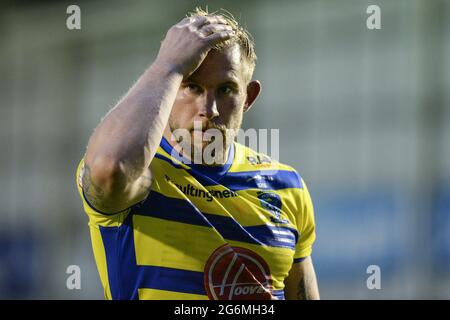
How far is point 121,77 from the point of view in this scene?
11.3 meters

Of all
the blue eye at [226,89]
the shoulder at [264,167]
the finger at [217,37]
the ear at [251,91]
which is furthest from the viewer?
the ear at [251,91]

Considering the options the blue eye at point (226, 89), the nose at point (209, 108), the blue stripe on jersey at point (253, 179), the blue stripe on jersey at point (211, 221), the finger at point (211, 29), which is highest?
the finger at point (211, 29)

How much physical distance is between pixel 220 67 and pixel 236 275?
814 mm

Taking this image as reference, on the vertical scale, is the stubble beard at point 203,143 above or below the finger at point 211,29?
below

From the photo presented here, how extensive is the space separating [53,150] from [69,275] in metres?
2.02

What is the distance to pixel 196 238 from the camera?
2.88 m

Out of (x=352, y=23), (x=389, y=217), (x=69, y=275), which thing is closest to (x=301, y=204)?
(x=389, y=217)

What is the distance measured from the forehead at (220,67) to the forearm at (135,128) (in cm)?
35

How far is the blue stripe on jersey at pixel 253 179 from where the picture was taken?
307 cm

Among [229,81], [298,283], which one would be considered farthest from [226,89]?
[298,283]

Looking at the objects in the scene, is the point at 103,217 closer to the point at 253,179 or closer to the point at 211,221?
the point at 211,221

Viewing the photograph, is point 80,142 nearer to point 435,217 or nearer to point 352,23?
point 352,23

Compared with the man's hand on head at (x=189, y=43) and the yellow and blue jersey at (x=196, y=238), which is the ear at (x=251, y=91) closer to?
the yellow and blue jersey at (x=196, y=238)

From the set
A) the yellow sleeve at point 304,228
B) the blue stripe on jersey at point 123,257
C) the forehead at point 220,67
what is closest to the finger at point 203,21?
the forehead at point 220,67
